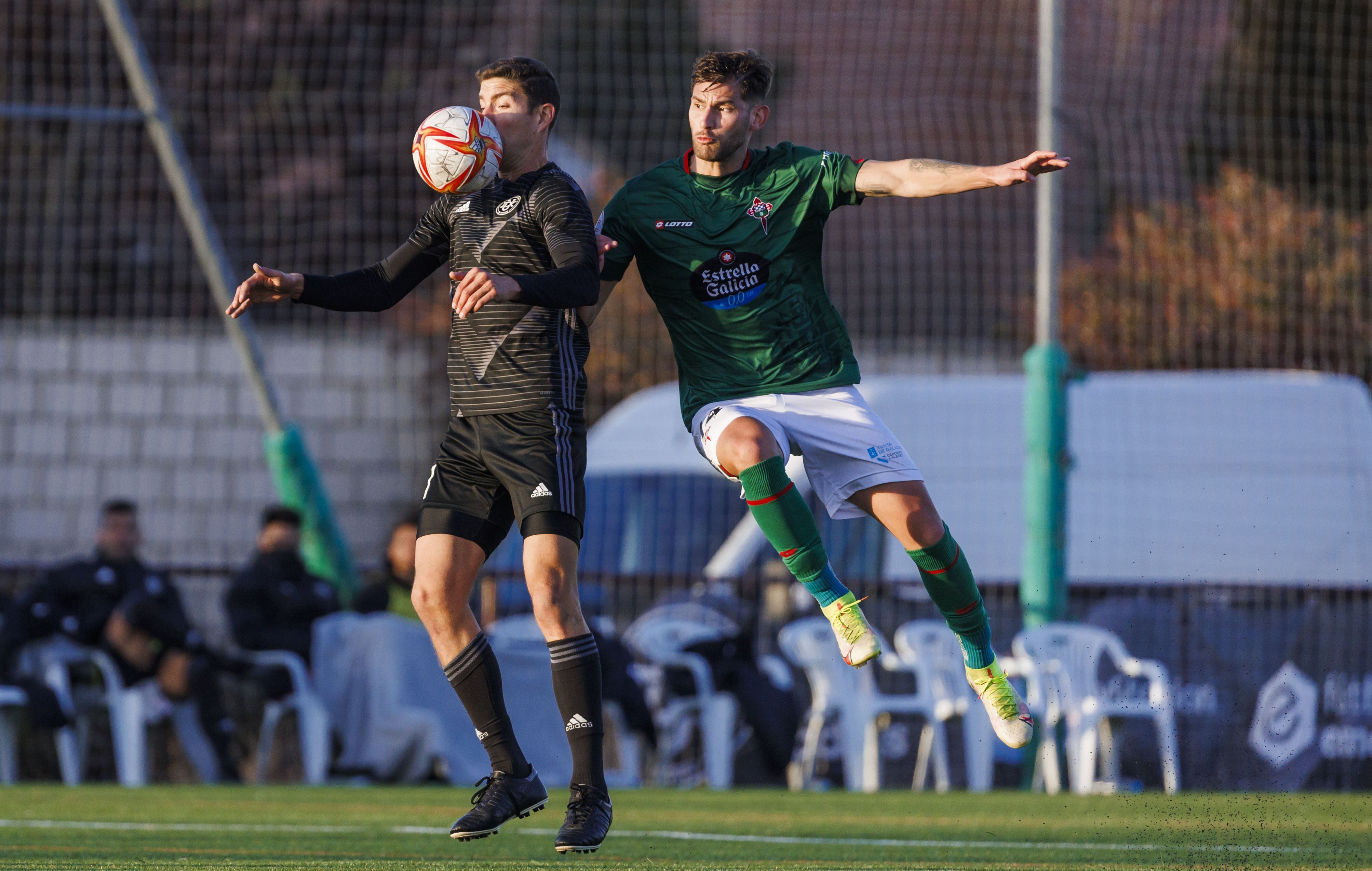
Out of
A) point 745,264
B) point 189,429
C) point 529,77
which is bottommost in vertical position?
point 189,429

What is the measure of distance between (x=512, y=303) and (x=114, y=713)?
6404 millimetres

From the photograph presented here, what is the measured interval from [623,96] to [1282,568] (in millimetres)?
5856

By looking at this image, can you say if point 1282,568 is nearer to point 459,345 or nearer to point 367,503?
point 459,345

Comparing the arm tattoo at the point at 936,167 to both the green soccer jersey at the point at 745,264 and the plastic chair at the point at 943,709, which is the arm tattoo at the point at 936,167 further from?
the plastic chair at the point at 943,709

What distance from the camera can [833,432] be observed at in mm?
6176

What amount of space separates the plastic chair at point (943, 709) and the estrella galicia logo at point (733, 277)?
522cm

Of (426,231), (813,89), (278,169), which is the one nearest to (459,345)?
(426,231)

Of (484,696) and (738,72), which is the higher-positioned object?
(738,72)

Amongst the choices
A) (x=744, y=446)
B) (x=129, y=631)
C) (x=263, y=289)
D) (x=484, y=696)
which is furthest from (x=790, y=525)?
(x=129, y=631)

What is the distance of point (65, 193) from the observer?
17172 millimetres

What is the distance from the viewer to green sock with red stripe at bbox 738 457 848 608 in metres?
6.05

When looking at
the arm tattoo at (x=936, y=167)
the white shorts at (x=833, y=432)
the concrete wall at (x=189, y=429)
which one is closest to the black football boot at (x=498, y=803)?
the white shorts at (x=833, y=432)

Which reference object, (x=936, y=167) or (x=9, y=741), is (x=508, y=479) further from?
(x=9, y=741)

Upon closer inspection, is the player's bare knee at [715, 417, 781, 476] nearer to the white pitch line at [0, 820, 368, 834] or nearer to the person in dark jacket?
the white pitch line at [0, 820, 368, 834]
